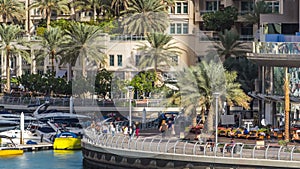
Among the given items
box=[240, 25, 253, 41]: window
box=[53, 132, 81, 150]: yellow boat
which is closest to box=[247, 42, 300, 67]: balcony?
box=[53, 132, 81, 150]: yellow boat

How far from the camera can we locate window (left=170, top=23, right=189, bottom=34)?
133 meters

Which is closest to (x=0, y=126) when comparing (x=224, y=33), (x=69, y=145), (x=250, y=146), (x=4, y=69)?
(x=69, y=145)

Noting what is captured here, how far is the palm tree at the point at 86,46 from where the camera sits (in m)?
120

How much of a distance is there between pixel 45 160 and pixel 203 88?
57.5 feet

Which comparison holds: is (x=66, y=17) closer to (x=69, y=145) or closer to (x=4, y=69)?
(x=4, y=69)

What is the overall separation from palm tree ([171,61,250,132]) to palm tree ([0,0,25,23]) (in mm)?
68946

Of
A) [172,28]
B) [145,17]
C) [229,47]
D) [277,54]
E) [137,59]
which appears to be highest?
[145,17]

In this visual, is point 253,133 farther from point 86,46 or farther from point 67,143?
point 86,46

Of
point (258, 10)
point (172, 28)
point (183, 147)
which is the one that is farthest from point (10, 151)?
point (172, 28)

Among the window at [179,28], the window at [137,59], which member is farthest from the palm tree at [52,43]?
the window at [179,28]

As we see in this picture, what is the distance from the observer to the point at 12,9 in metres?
149

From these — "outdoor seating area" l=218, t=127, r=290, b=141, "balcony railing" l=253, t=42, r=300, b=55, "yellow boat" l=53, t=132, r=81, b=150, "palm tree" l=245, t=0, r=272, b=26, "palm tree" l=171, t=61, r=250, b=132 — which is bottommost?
"yellow boat" l=53, t=132, r=81, b=150

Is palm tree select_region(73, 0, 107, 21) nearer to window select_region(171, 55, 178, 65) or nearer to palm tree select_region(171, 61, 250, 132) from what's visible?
window select_region(171, 55, 178, 65)

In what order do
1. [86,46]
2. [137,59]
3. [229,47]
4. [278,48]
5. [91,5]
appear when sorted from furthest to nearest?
[91,5]
[137,59]
[86,46]
[229,47]
[278,48]
